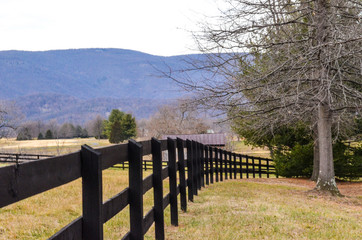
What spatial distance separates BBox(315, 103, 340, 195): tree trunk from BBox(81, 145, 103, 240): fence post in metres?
→ 12.2

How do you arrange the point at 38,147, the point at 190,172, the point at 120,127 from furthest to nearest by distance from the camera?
the point at 120,127 < the point at 38,147 < the point at 190,172

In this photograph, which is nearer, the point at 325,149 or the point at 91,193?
the point at 91,193

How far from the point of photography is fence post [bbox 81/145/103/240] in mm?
2885

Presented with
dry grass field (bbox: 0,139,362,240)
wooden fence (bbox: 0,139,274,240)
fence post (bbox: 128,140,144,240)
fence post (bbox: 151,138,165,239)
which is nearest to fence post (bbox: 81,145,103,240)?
wooden fence (bbox: 0,139,274,240)

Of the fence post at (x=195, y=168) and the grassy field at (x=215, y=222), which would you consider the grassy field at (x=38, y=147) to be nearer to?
the fence post at (x=195, y=168)

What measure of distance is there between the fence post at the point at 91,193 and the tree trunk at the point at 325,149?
12180 mm

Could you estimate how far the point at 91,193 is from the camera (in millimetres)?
2930

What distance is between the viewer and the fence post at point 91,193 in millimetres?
2885

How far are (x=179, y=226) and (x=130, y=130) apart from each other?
95.9 meters

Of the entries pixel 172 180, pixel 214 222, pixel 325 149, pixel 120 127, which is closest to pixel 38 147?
pixel 120 127

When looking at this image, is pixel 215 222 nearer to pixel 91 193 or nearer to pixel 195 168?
pixel 195 168

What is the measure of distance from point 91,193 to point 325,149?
12.5 meters

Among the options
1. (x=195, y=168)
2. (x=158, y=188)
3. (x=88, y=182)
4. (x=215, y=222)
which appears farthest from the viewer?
(x=195, y=168)

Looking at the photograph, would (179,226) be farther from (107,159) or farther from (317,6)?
(317,6)
